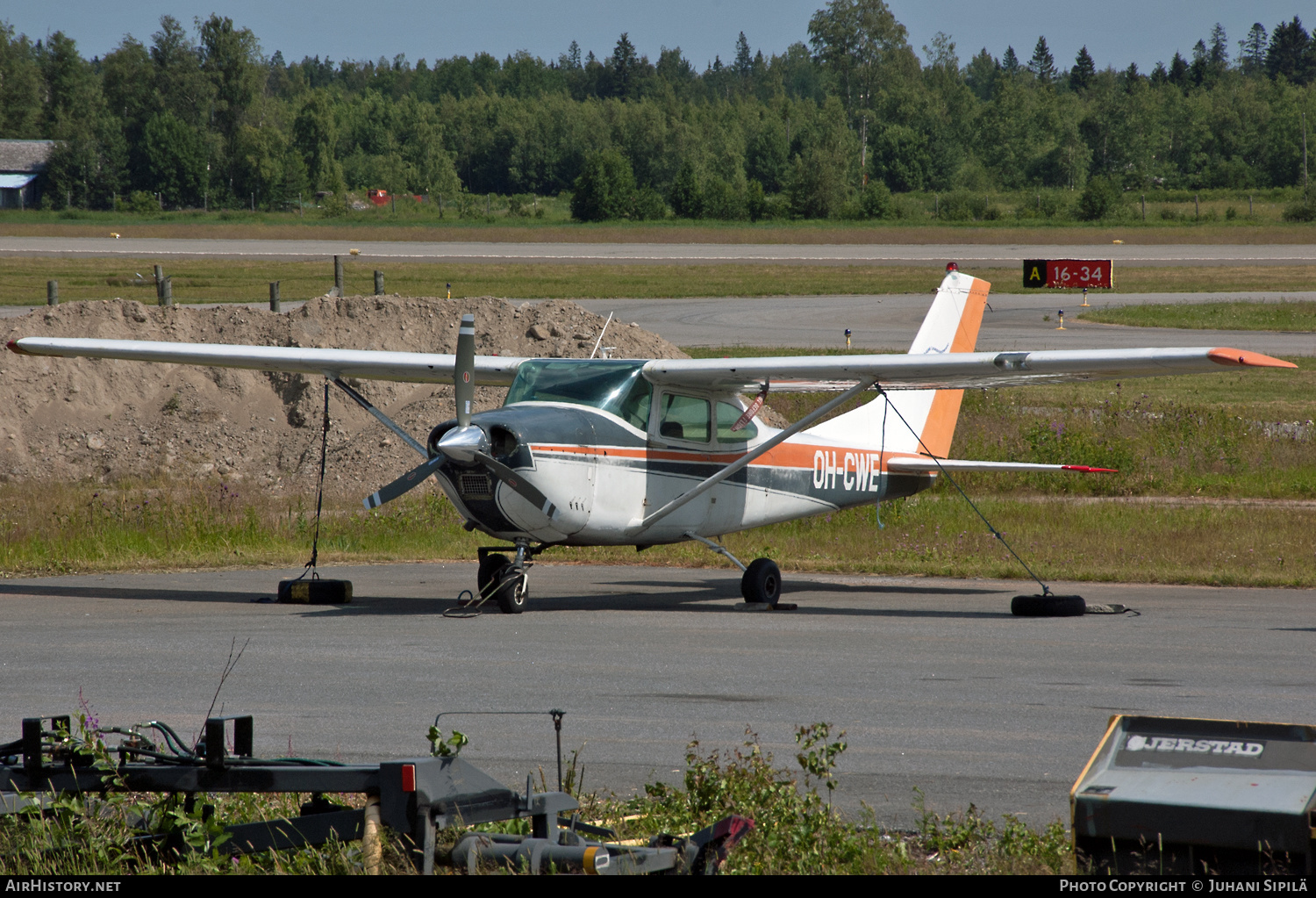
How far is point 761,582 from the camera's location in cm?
1370

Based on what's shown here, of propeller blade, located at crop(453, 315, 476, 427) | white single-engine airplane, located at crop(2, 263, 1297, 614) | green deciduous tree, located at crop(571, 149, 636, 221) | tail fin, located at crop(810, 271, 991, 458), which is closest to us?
white single-engine airplane, located at crop(2, 263, 1297, 614)

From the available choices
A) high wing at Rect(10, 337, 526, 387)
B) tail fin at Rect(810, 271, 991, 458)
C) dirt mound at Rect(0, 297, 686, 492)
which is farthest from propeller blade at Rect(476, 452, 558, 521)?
dirt mound at Rect(0, 297, 686, 492)

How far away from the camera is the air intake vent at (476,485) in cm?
1215

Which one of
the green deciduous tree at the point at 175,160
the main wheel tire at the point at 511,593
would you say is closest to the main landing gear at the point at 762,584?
the main wheel tire at the point at 511,593

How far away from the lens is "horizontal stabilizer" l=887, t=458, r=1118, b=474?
1457cm

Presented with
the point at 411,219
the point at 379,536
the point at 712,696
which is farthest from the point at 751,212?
the point at 712,696

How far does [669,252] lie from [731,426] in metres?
52.8

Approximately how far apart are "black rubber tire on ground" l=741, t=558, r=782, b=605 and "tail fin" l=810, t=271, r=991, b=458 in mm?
2584

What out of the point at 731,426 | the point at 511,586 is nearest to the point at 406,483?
the point at 511,586

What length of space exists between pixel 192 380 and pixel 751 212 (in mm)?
68778

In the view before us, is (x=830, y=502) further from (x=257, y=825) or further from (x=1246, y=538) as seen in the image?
(x=257, y=825)

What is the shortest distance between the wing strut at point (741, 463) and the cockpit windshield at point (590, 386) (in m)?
0.87

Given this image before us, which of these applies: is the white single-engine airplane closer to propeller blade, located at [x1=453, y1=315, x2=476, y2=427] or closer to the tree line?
propeller blade, located at [x1=453, y1=315, x2=476, y2=427]
